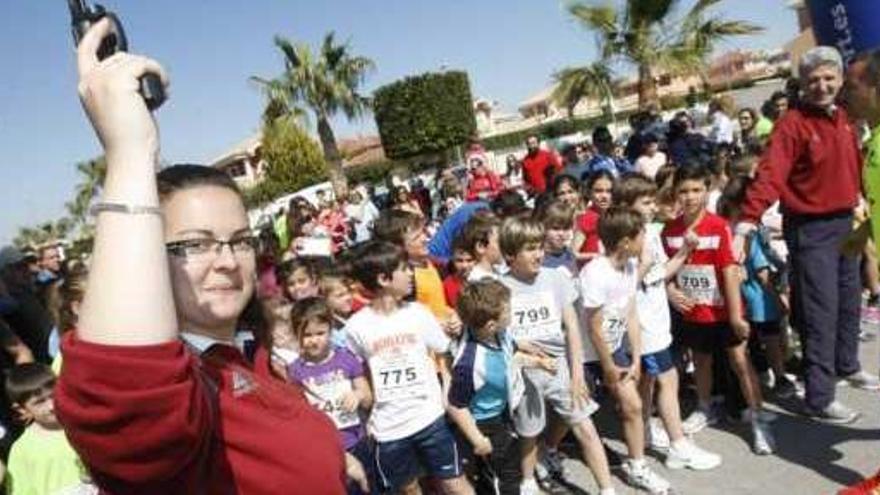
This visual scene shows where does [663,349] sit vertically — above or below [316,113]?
below

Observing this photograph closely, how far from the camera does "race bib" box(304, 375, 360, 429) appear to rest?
3900 mm

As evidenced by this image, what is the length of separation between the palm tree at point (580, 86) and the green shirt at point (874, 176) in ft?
67.3

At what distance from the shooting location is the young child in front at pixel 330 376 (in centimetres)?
392

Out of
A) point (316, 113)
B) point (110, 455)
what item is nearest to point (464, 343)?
point (110, 455)

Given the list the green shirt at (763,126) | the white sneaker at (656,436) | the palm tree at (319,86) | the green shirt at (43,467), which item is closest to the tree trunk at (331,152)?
the palm tree at (319,86)

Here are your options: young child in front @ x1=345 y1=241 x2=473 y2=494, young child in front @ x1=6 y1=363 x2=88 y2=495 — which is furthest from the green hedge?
young child in front @ x1=6 y1=363 x2=88 y2=495

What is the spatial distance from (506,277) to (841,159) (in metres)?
2.05

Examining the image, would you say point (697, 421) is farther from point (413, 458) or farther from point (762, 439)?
point (413, 458)

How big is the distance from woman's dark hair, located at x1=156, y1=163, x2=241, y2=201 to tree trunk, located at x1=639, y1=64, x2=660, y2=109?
Result: 777 inches

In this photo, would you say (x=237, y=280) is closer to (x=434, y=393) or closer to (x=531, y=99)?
(x=434, y=393)

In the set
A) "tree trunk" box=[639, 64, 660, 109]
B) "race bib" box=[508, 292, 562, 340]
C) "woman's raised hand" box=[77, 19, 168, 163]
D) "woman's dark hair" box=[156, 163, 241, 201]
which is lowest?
"race bib" box=[508, 292, 562, 340]

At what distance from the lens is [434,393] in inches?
155

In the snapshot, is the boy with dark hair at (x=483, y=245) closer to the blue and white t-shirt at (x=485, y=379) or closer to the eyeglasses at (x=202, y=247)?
the blue and white t-shirt at (x=485, y=379)

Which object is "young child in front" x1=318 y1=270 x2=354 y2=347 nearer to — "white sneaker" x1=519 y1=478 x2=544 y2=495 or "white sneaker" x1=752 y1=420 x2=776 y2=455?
"white sneaker" x1=519 y1=478 x2=544 y2=495
